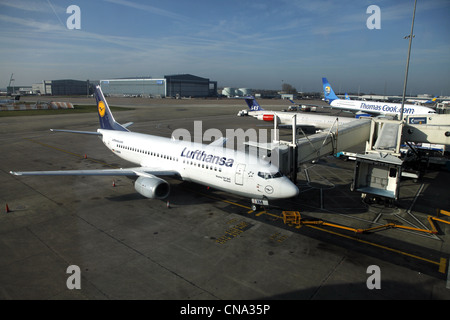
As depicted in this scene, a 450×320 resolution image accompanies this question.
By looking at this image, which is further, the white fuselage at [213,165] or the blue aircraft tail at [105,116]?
the blue aircraft tail at [105,116]

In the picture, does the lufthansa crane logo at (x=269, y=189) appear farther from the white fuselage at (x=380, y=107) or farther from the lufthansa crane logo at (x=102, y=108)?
the white fuselage at (x=380, y=107)

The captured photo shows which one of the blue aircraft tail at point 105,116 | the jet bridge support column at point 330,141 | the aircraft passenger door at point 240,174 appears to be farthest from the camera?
the blue aircraft tail at point 105,116

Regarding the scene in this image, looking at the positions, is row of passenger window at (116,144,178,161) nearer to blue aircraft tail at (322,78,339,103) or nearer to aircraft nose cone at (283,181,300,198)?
aircraft nose cone at (283,181,300,198)

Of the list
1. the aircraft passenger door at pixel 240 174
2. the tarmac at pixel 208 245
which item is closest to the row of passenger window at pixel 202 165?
the aircraft passenger door at pixel 240 174

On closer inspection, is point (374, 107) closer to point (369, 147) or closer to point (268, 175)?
point (369, 147)

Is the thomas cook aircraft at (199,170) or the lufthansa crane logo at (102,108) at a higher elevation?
the lufthansa crane logo at (102,108)

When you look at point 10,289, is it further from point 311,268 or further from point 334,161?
point 334,161

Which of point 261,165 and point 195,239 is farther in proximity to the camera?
point 261,165

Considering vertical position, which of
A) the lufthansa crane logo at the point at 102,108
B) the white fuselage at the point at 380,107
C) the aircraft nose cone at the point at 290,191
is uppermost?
the white fuselage at the point at 380,107

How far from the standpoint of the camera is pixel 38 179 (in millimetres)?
29031

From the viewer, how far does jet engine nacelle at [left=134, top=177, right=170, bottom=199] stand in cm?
2162

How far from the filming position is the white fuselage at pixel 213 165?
63.8 ft

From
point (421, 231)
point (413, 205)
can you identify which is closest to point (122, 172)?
point (421, 231)

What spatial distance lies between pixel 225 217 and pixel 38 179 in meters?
21.7
